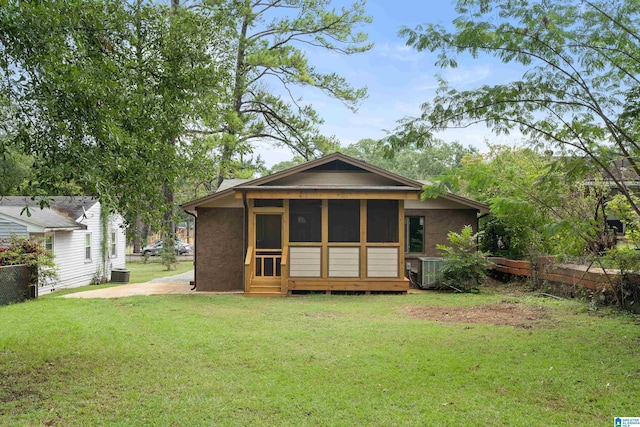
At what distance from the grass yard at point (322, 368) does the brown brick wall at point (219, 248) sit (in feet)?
15.5

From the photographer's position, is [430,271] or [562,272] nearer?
[562,272]

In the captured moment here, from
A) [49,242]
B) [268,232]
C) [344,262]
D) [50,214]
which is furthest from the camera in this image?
[50,214]

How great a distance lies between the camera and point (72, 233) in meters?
19.1

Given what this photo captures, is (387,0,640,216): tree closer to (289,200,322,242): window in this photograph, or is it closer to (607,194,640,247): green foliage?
(607,194,640,247): green foliage

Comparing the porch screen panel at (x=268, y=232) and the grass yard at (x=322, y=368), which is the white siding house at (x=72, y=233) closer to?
the porch screen panel at (x=268, y=232)

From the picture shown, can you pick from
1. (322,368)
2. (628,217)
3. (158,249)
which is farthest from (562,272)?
(158,249)

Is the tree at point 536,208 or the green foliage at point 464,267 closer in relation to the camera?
the tree at point 536,208

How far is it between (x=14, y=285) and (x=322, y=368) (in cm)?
1102

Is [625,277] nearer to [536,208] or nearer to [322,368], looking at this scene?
[536,208]

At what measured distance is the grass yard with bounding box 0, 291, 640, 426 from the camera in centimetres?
438

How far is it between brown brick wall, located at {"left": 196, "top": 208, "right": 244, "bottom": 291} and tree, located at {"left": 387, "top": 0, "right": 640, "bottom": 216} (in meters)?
8.26

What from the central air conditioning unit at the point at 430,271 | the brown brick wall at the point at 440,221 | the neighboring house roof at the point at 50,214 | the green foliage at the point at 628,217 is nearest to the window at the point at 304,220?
the brown brick wall at the point at 440,221

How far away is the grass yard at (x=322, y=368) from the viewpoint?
4375mm

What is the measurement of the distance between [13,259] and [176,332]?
8.22 metres
